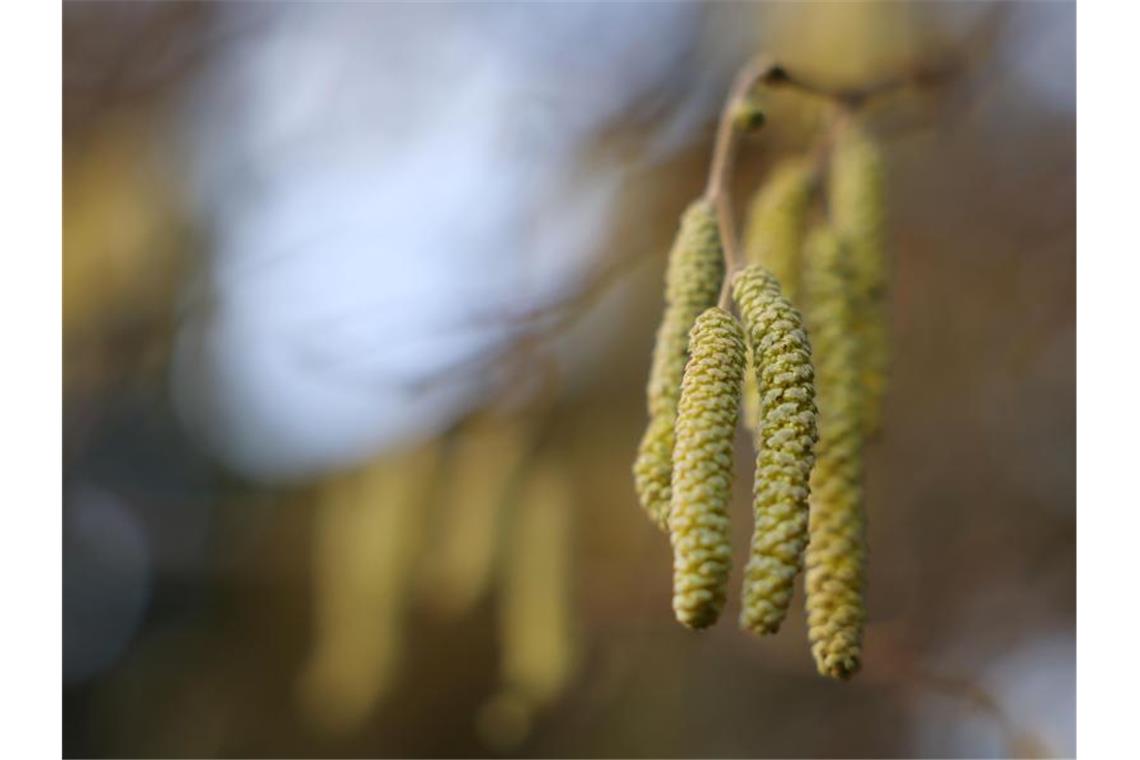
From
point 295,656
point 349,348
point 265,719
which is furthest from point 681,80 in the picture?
point 265,719

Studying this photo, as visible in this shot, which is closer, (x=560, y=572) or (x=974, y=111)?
(x=560, y=572)

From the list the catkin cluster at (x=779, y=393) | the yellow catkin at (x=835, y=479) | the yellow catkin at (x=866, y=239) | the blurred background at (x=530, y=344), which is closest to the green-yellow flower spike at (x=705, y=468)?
the catkin cluster at (x=779, y=393)

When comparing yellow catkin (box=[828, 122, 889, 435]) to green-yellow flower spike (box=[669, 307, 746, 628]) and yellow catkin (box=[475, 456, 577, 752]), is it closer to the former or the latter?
green-yellow flower spike (box=[669, 307, 746, 628])

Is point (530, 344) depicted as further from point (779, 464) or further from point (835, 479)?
point (779, 464)

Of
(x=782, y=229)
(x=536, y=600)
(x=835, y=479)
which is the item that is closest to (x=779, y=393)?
(x=835, y=479)

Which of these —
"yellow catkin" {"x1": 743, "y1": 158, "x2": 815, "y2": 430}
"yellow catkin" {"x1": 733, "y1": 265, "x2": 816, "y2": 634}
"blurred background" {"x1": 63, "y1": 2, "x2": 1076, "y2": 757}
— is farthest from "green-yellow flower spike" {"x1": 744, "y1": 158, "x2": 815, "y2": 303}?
"blurred background" {"x1": 63, "y1": 2, "x2": 1076, "y2": 757}

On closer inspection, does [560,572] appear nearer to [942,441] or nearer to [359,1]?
[942,441]
